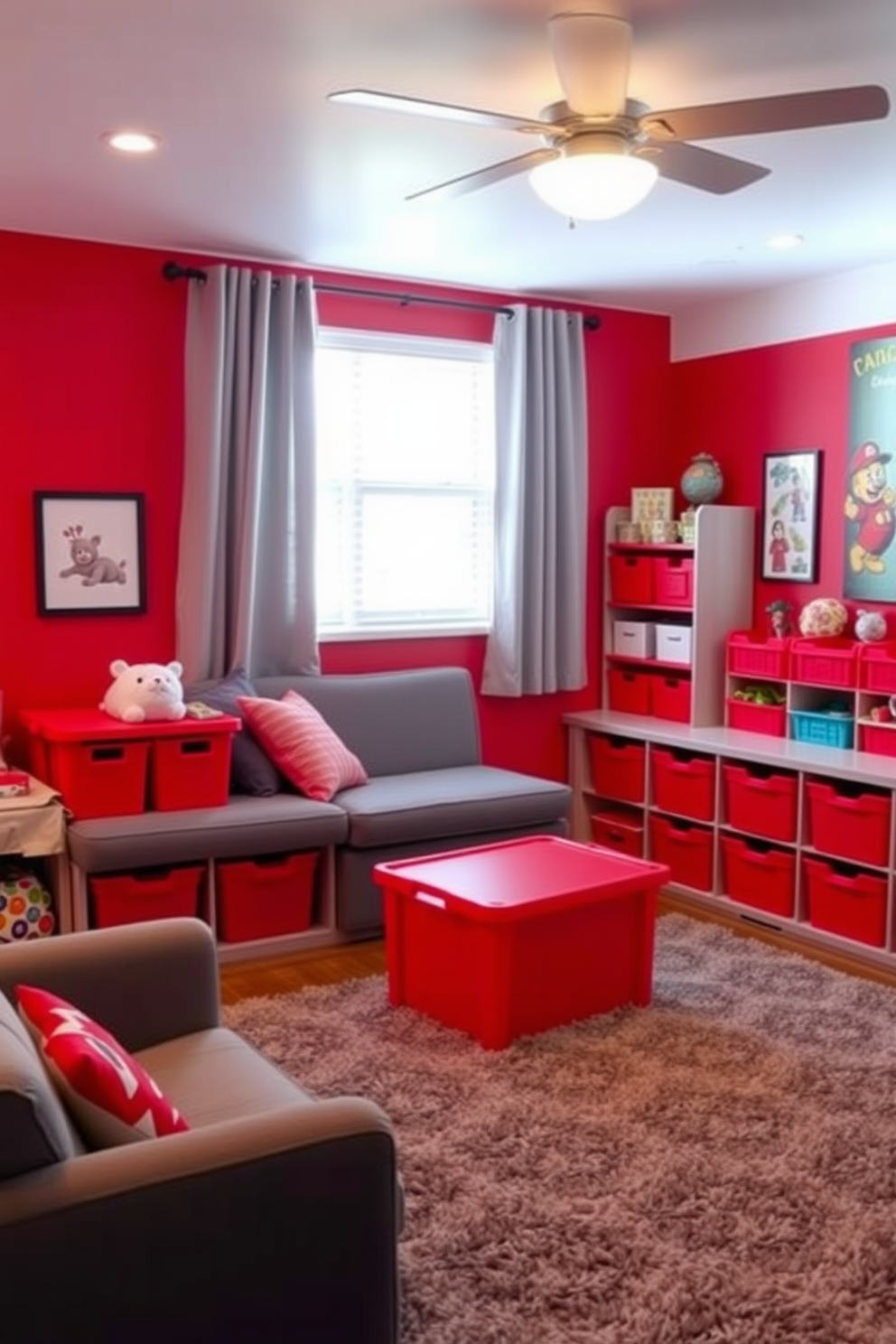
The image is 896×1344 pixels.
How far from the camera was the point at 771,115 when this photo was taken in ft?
7.95

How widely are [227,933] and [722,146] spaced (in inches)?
112

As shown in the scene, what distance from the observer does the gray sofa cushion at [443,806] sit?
429cm

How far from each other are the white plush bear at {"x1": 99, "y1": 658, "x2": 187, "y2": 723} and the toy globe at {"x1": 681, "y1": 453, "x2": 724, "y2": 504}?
7.83ft

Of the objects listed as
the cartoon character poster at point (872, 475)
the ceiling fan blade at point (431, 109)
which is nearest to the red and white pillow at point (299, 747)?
the cartoon character poster at point (872, 475)

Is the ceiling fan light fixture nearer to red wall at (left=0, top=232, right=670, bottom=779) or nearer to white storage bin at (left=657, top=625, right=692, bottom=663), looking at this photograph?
red wall at (left=0, top=232, right=670, bottom=779)

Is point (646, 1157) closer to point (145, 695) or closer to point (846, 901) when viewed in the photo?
point (846, 901)

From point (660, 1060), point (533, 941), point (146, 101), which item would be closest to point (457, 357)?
point (146, 101)

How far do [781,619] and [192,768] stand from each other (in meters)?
2.44

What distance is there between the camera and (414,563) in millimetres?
5234

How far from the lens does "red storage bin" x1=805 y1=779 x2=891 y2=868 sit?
4234mm

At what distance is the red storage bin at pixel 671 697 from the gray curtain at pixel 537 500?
0.41m

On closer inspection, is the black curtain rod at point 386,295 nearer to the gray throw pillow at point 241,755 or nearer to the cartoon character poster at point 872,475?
the cartoon character poster at point 872,475

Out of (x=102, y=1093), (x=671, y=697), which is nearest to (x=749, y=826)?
(x=671, y=697)

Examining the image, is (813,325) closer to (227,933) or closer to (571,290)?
(571,290)
